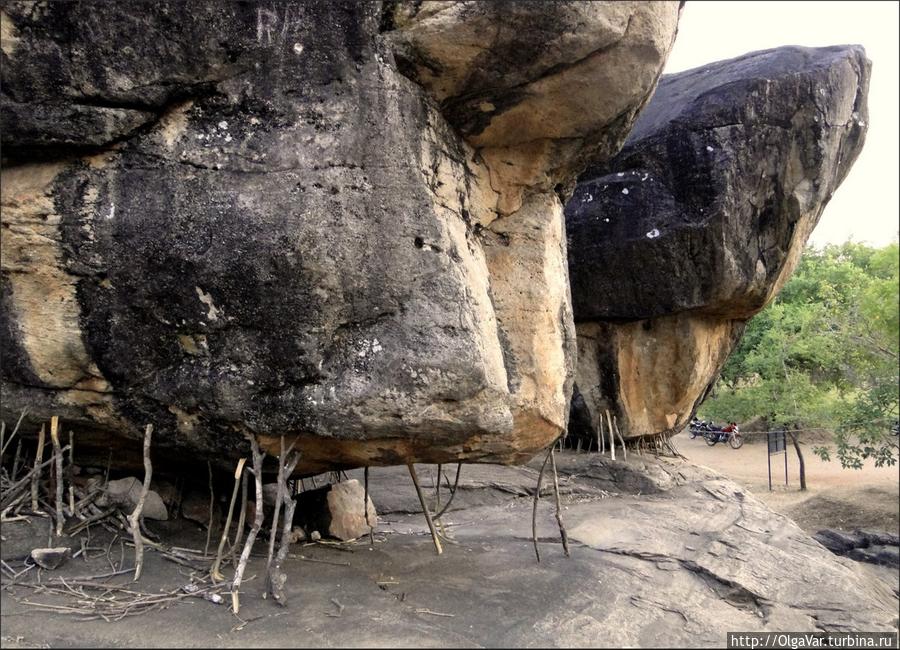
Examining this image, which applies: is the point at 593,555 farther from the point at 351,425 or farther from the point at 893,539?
the point at 893,539

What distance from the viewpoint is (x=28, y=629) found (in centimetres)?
440

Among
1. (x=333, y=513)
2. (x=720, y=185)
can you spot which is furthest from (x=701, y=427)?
(x=333, y=513)

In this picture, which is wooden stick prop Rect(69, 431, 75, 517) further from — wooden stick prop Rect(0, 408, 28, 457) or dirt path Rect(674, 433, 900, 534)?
dirt path Rect(674, 433, 900, 534)

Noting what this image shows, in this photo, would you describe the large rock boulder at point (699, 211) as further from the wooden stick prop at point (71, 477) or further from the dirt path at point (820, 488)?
the wooden stick prop at point (71, 477)

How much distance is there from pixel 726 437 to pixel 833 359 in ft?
39.9

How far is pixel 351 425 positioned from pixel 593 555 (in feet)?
10.4

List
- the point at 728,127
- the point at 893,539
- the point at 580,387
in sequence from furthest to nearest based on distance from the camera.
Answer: the point at 580,387 → the point at 893,539 → the point at 728,127

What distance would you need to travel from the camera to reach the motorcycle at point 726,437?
19606 mm

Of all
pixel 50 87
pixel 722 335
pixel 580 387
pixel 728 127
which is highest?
pixel 728 127

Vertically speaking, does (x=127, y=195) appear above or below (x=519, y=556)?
above

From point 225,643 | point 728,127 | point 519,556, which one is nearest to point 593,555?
point 519,556

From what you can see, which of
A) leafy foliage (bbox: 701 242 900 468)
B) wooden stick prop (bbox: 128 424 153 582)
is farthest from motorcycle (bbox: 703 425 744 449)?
wooden stick prop (bbox: 128 424 153 582)

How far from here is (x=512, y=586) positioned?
18.7 ft

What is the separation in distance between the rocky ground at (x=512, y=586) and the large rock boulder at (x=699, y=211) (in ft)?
8.23
